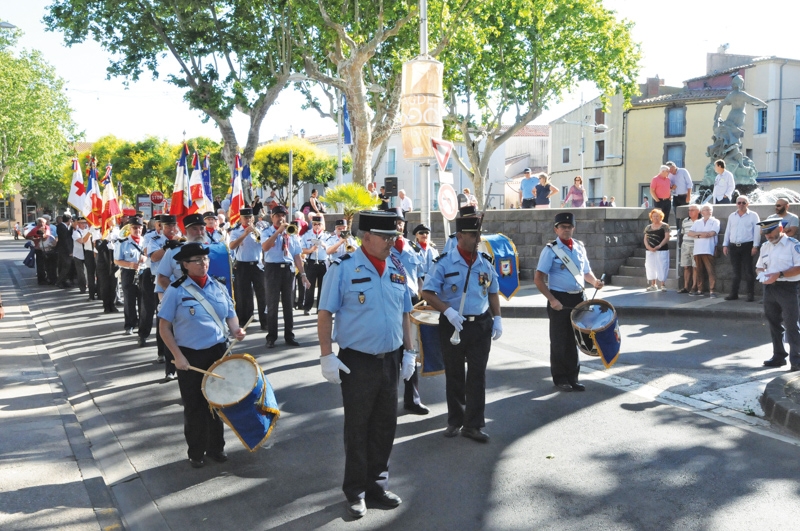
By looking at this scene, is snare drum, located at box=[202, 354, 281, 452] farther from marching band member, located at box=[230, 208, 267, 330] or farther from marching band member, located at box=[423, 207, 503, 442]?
marching band member, located at box=[230, 208, 267, 330]

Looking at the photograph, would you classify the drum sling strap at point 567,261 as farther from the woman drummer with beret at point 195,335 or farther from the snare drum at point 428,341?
the woman drummer with beret at point 195,335

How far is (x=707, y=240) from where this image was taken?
14711mm

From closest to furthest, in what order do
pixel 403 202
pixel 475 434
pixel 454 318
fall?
pixel 454 318 < pixel 475 434 < pixel 403 202

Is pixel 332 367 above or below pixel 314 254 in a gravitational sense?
below

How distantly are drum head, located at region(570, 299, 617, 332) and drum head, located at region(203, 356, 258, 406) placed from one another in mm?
3763

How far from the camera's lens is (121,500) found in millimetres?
5602

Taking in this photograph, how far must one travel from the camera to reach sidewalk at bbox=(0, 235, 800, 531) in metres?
5.29

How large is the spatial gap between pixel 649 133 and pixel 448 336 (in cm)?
4840

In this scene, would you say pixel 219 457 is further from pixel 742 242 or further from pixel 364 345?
pixel 742 242

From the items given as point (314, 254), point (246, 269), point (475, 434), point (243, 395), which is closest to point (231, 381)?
point (243, 395)

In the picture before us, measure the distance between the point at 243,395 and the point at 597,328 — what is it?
3963 millimetres

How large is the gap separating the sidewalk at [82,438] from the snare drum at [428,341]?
1.20m

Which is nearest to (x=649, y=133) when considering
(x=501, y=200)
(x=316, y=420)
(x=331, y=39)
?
(x=501, y=200)

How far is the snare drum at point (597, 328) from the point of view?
806 centimetres
